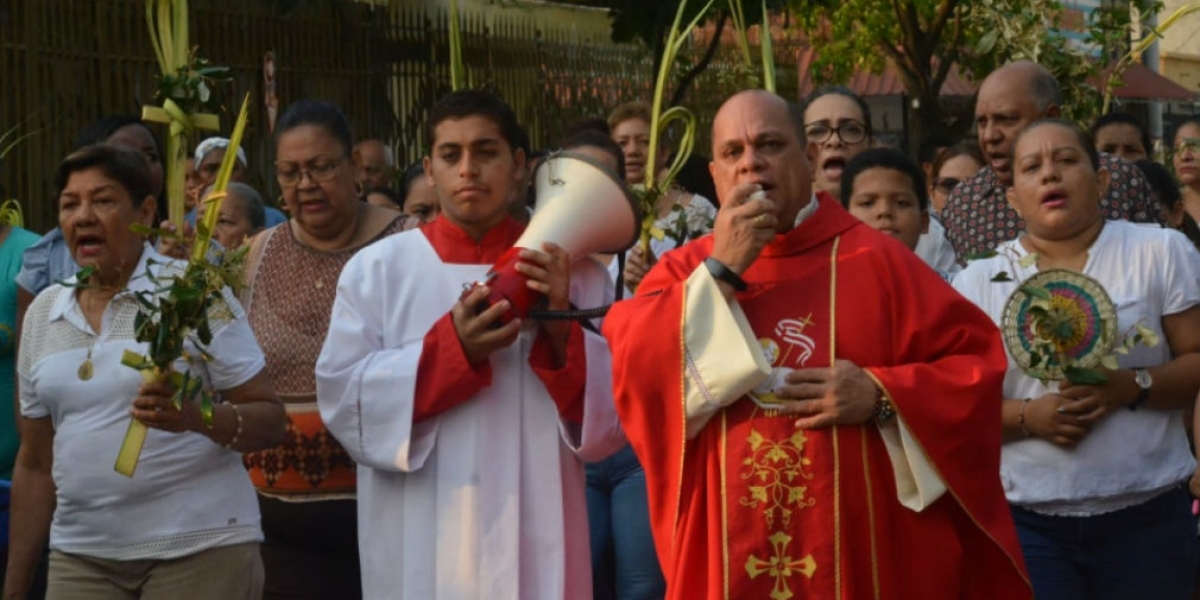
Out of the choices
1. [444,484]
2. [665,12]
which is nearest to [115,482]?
[444,484]

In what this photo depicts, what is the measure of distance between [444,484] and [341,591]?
1.12 metres

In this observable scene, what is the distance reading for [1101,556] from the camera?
21.6ft

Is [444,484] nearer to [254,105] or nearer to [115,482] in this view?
[115,482]

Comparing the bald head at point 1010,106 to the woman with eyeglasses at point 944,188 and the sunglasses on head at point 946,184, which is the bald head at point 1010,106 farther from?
the sunglasses on head at point 946,184

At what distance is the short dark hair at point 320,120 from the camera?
23.8 feet

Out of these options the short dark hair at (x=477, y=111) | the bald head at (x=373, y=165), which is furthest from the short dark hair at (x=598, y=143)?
the bald head at (x=373, y=165)

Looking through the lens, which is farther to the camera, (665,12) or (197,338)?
(665,12)

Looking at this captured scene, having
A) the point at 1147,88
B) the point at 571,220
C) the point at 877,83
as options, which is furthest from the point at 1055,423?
the point at 877,83

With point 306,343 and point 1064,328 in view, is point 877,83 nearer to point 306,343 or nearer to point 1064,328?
point 306,343

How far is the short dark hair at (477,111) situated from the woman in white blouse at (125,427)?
2.81 ft

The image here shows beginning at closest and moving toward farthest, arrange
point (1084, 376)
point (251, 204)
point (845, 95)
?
point (1084, 376) < point (845, 95) < point (251, 204)

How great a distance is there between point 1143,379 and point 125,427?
3.16m

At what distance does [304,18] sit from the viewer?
47.4ft

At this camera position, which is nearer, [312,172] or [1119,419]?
[1119,419]
